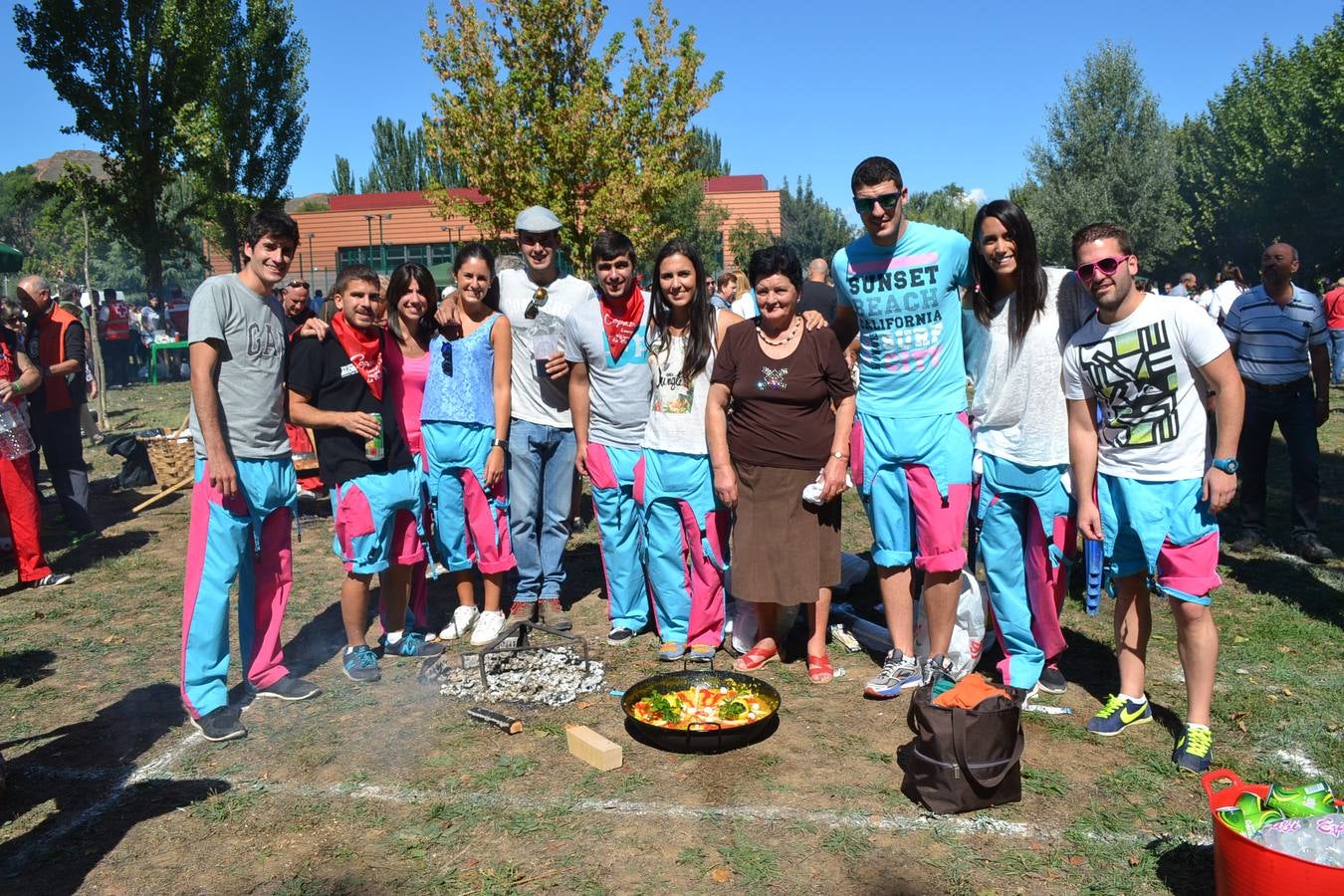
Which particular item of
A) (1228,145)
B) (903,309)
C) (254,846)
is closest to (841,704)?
(903,309)

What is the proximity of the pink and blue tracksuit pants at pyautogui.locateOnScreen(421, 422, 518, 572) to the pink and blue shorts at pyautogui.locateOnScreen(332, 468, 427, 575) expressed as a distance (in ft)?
1.50

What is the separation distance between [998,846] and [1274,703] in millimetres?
1988

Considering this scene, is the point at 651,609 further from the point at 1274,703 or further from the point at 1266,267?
the point at 1266,267

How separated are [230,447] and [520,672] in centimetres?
184

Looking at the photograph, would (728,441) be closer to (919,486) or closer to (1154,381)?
(919,486)

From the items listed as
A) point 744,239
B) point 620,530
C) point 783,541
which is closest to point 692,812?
point 783,541

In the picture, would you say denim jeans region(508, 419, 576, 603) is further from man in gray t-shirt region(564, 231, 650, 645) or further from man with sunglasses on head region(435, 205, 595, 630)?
man in gray t-shirt region(564, 231, 650, 645)

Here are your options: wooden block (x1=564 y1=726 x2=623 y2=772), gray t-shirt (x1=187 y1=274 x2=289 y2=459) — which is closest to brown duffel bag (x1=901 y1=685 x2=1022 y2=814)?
wooden block (x1=564 y1=726 x2=623 y2=772)

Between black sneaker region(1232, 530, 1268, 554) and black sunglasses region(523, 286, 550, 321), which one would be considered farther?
black sneaker region(1232, 530, 1268, 554)

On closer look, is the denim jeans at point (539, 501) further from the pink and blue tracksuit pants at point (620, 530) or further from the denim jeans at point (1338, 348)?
the denim jeans at point (1338, 348)

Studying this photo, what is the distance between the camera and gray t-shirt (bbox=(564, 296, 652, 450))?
5395 millimetres

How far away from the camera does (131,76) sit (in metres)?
21.9

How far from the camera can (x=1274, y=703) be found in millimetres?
4465

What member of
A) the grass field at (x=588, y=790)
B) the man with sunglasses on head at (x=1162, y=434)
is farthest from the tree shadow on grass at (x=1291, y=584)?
the man with sunglasses on head at (x=1162, y=434)
